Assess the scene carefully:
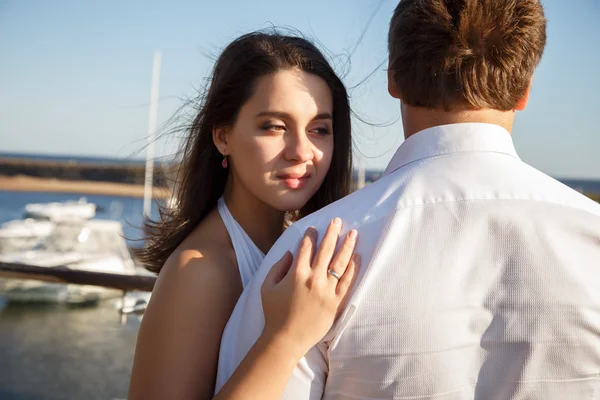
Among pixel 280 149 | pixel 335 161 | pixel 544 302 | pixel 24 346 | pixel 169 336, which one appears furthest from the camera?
pixel 24 346

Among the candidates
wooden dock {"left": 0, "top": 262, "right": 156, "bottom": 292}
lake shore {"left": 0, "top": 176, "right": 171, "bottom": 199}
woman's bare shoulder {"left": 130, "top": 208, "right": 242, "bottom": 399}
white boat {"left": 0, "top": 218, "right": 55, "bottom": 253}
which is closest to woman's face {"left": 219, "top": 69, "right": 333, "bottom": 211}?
woman's bare shoulder {"left": 130, "top": 208, "right": 242, "bottom": 399}

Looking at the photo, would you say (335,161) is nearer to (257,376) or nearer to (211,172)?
(211,172)

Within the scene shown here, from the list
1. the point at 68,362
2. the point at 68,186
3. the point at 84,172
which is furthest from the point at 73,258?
the point at 84,172

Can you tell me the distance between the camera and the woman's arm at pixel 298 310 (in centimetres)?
114

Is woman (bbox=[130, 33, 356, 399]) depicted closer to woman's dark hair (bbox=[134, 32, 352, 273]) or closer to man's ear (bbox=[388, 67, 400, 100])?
woman's dark hair (bbox=[134, 32, 352, 273])

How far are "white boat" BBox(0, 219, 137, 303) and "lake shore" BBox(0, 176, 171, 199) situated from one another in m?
42.0

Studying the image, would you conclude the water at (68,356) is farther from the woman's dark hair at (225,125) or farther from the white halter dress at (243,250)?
the white halter dress at (243,250)

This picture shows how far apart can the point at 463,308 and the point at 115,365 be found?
21.3 feet

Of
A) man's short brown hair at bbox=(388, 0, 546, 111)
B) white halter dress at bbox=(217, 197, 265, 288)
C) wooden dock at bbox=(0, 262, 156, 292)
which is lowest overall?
wooden dock at bbox=(0, 262, 156, 292)

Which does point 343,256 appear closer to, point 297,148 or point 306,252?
point 306,252

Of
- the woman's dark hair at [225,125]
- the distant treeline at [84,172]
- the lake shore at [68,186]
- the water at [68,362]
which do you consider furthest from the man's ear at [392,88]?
the distant treeline at [84,172]

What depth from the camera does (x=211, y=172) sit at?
1.96m

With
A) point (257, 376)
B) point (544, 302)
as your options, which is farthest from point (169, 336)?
point (544, 302)

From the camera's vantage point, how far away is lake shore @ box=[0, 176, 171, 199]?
5731 centimetres
